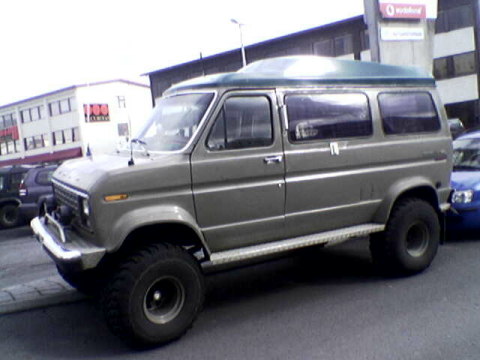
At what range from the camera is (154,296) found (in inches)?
177

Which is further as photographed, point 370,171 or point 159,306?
point 370,171

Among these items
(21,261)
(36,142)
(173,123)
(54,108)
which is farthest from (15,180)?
(36,142)

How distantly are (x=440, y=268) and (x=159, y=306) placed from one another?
11.7 ft

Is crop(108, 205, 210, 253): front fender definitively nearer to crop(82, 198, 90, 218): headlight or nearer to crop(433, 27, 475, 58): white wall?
crop(82, 198, 90, 218): headlight

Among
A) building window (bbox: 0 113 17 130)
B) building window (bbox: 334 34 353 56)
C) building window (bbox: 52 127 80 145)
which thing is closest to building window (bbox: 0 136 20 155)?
building window (bbox: 0 113 17 130)

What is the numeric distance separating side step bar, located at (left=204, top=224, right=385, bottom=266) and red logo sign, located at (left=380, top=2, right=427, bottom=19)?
5459mm

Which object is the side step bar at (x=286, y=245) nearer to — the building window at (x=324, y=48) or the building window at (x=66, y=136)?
the building window at (x=324, y=48)

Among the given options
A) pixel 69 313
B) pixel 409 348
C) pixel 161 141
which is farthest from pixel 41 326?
A: pixel 409 348

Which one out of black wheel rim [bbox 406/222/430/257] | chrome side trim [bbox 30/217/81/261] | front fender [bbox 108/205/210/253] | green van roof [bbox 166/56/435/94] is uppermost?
green van roof [bbox 166/56/435/94]

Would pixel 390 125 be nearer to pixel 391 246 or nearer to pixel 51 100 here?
pixel 391 246

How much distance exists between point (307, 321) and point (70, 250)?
2.24 m

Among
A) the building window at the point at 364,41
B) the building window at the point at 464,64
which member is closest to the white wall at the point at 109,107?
the building window at the point at 364,41

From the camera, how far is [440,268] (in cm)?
626

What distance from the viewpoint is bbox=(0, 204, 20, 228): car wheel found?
1360 centimetres
